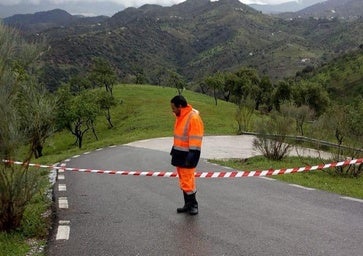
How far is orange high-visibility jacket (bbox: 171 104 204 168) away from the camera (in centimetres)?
765

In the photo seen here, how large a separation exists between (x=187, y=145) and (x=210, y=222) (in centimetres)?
137

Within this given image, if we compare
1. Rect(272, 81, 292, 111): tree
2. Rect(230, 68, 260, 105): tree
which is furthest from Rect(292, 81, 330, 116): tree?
Rect(230, 68, 260, 105): tree

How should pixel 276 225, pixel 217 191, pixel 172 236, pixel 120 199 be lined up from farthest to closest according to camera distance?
pixel 217 191 → pixel 120 199 → pixel 276 225 → pixel 172 236

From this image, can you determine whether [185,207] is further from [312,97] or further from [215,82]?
[215,82]

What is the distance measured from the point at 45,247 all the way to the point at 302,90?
193 feet

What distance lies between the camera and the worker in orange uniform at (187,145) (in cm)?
767

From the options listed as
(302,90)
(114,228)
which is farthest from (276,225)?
(302,90)

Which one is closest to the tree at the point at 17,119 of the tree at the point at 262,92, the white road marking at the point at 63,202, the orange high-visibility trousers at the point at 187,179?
the white road marking at the point at 63,202

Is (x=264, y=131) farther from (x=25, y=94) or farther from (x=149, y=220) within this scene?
(x=25, y=94)

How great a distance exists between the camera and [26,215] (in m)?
7.61

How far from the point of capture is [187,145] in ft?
25.7

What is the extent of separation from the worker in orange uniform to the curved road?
1.52ft

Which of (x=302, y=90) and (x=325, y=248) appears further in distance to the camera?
(x=302, y=90)

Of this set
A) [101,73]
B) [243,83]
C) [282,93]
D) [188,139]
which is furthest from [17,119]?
[243,83]
